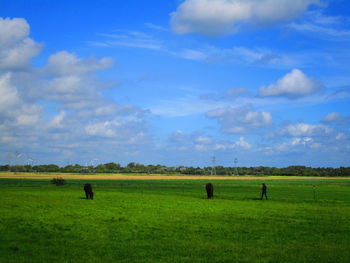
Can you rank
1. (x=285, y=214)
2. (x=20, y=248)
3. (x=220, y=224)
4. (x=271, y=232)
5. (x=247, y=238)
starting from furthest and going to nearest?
(x=285, y=214)
(x=220, y=224)
(x=271, y=232)
(x=247, y=238)
(x=20, y=248)

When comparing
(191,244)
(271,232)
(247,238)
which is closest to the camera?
(191,244)

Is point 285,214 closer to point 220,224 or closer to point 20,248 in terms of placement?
point 220,224

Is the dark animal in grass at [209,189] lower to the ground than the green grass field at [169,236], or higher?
higher

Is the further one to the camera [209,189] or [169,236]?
[209,189]

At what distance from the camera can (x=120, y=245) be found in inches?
637

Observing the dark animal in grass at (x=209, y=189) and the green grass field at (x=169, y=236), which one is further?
the dark animal in grass at (x=209, y=189)

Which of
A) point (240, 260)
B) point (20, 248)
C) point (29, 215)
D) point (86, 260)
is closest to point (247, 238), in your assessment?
point (240, 260)

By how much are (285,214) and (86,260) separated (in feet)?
56.8

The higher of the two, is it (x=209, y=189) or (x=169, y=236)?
(x=209, y=189)

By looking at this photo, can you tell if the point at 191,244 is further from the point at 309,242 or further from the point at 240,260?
the point at 309,242

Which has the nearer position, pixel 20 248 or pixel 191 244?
pixel 20 248

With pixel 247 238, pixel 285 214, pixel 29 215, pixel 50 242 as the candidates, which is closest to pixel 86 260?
pixel 50 242

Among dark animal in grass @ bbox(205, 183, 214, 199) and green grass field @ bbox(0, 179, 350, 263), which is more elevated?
dark animal in grass @ bbox(205, 183, 214, 199)

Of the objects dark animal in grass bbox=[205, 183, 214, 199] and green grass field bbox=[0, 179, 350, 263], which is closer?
green grass field bbox=[0, 179, 350, 263]
